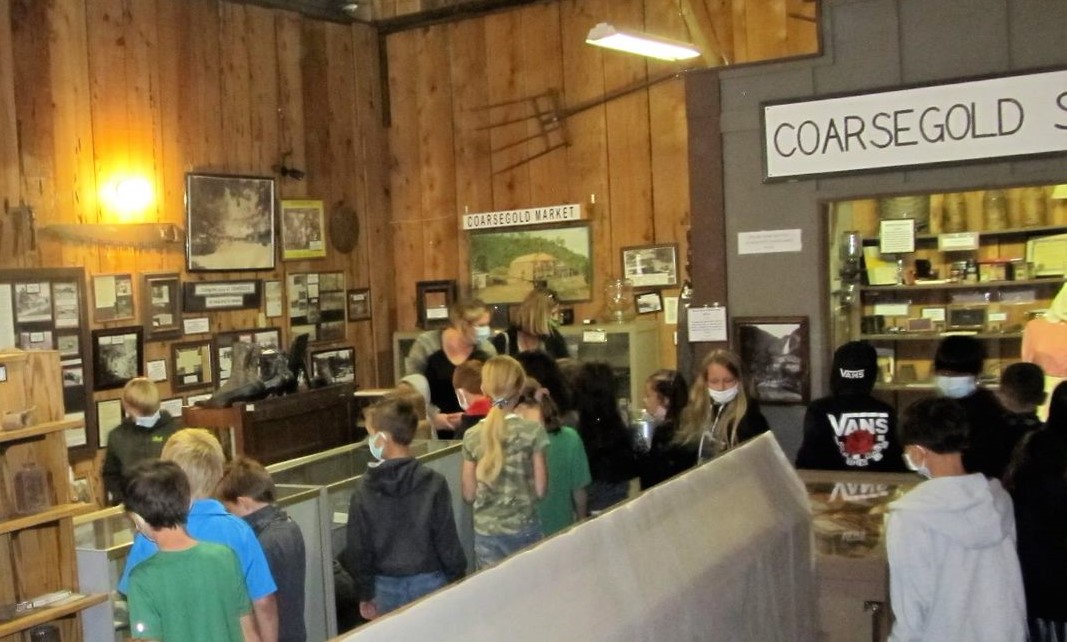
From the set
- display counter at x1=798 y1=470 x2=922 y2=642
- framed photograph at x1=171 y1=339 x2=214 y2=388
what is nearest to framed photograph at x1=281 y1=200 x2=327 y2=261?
framed photograph at x1=171 y1=339 x2=214 y2=388

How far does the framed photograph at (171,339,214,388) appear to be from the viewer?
26.3ft

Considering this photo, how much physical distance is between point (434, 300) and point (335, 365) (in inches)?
41.2

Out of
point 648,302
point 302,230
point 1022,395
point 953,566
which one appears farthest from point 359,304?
point 953,566

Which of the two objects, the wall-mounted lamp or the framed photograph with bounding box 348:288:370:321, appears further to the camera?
the framed photograph with bounding box 348:288:370:321

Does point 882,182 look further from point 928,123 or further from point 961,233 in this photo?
point 961,233

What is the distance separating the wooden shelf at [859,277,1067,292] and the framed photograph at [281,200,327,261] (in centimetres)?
427

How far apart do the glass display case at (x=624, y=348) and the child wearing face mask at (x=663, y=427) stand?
316 centimetres

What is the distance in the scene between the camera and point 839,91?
18.8ft

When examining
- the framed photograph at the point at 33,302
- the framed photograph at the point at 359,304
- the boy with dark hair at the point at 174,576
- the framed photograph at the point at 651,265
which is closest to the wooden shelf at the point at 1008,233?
the framed photograph at the point at 651,265

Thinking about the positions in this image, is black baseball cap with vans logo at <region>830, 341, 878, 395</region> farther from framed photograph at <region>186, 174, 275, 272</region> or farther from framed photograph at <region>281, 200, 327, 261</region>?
framed photograph at <region>281, 200, 327, 261</region>

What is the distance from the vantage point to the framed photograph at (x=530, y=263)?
9.14 m

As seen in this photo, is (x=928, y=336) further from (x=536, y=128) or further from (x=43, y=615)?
(x=43, y=615)

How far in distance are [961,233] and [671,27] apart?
2.61 metres

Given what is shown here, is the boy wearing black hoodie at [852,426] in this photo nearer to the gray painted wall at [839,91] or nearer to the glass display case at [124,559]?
the gray painted wall at [839,91]
